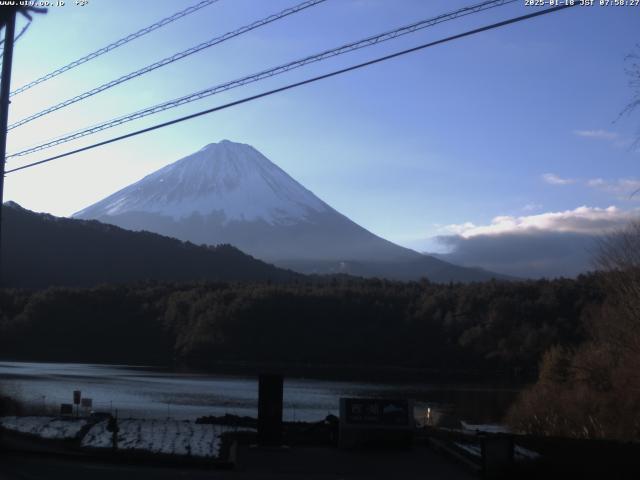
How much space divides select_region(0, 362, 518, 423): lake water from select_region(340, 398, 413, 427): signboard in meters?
14.6

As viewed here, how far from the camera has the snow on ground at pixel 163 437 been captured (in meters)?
16.9

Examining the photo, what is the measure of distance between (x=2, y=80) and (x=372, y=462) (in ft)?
32.8

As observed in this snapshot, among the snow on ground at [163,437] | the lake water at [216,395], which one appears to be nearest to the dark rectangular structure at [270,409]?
the snow on ground at [163,437]

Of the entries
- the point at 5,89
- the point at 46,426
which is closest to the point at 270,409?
the point at 46,426

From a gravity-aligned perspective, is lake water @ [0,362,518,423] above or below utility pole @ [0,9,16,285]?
below

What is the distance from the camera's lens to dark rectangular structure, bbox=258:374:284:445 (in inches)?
704

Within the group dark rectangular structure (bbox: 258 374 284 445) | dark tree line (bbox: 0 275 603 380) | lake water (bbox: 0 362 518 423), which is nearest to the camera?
dark rectangular structure (bbox: 258 374 284 445)

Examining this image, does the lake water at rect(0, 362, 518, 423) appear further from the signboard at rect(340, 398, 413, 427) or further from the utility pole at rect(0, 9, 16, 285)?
the utility pole at rect(0, 9, 16, 285)

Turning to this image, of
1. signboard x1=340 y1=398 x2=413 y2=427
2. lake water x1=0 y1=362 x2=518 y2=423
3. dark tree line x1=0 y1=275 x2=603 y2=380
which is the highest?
dark tree line x1=0 y1=275 x2=603 y2=380

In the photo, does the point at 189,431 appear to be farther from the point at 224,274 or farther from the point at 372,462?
the point at 224,274

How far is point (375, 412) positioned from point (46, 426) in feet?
24.3

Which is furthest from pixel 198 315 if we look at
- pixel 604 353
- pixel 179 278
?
pixel 604 353

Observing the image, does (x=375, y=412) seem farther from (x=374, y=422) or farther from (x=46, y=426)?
(x=46, y=426)

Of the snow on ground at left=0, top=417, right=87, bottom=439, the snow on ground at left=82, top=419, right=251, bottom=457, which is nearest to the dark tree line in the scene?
the snow on ground at left=82, top=419, right=251, bottom=457
